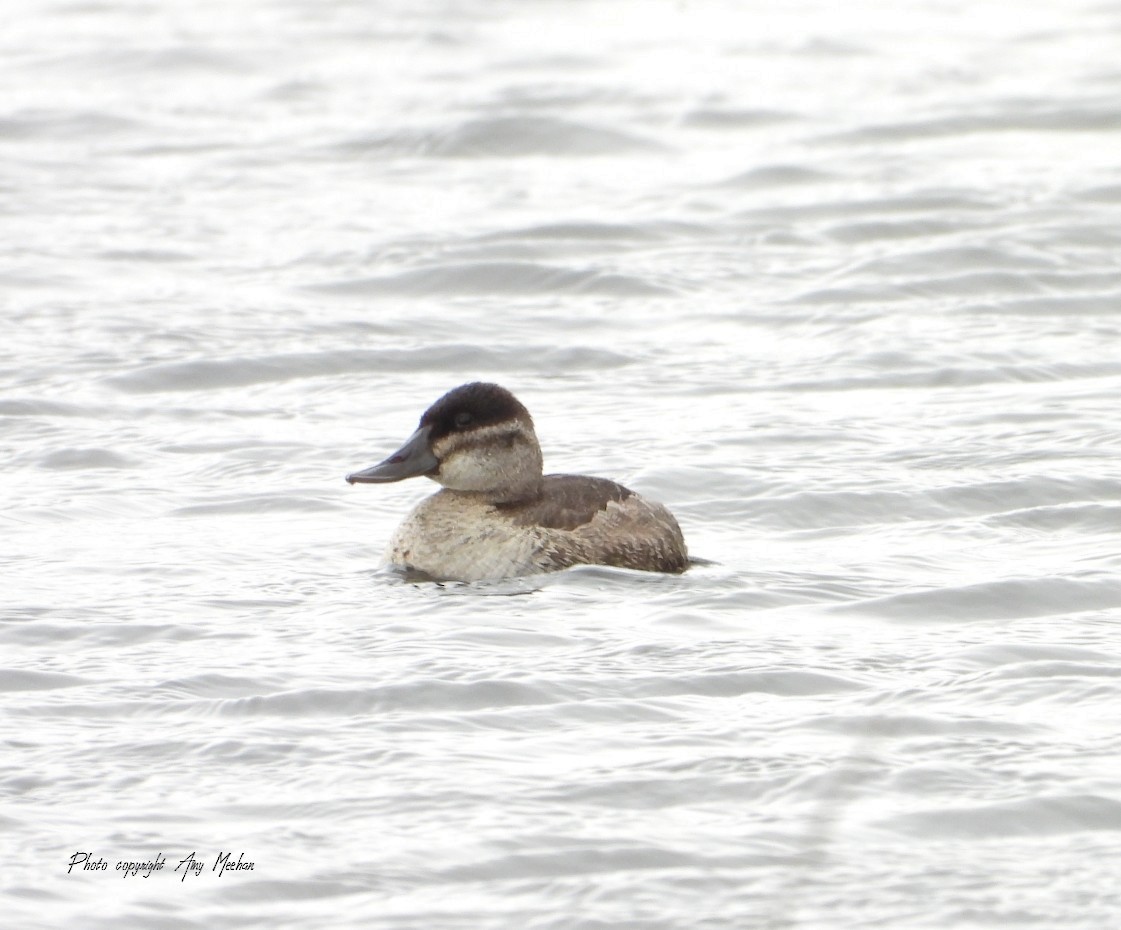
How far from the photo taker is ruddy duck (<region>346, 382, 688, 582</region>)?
8.74m

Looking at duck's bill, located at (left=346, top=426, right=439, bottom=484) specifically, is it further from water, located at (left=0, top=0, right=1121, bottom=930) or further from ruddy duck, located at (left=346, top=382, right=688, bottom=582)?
water, located at (left=0, top=0, right=1121, bottom=930)

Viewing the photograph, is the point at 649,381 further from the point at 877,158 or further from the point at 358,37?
the point at 358,37

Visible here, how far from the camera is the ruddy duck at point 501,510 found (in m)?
8.74

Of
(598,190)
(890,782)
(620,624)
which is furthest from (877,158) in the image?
(890,782)

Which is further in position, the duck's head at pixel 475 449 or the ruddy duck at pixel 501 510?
the duck's head at pixel 475 449

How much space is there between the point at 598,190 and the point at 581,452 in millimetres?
7185

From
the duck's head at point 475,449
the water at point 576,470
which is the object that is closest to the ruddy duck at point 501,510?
the duck's head at point 475,449

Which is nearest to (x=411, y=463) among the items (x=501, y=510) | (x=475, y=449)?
(x=475, y=449)

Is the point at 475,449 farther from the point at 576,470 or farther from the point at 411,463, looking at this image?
the point at 576,470

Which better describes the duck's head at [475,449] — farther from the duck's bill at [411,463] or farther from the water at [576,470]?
the water at [576,470]

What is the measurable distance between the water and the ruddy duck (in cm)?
16

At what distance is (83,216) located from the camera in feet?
53.8

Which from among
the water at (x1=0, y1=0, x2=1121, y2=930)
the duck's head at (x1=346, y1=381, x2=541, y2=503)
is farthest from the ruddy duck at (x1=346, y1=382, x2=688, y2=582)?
the water at (x1=0, y1=0, x2=1121, y2=930)

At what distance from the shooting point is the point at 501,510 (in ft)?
29.3
